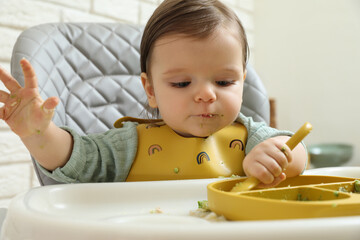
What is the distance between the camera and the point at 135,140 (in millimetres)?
881

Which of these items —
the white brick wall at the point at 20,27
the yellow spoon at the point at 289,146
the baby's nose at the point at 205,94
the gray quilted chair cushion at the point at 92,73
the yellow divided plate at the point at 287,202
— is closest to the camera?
the yellow divided plate at the point at 287,202

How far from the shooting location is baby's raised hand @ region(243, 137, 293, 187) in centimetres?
63

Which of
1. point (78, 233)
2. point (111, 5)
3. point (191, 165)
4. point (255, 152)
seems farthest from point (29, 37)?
point (111, 5)

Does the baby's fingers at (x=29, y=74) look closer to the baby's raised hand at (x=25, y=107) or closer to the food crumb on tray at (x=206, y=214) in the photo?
the baby's raised hand at (x=25, y=107)

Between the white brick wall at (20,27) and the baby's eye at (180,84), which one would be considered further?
the white brick wall at (20,27)

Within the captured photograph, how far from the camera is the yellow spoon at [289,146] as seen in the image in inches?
23.0

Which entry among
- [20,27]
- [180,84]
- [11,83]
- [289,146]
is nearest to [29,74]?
[11,83]

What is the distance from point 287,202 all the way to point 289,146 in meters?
0.20

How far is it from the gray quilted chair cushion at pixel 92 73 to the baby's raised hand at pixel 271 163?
48 cm

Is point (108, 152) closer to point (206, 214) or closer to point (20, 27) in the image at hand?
point (206, 214)

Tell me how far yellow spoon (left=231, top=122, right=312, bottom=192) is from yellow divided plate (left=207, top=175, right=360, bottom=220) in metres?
0.02

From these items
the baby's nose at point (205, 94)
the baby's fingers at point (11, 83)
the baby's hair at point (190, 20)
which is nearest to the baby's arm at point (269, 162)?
the baby's nose at point (205, 94)

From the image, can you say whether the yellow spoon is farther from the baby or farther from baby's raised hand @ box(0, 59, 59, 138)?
baby's raised hand @ box(0, 59, 59, 138)

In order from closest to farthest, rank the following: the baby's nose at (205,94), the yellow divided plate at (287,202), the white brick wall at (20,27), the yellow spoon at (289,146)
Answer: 1. the yellow divided plate at (287,202)
2. the yellow spoon at (289,146)
3. the baby's nose at (205,94)
4. the white brick wall at (20,27)
